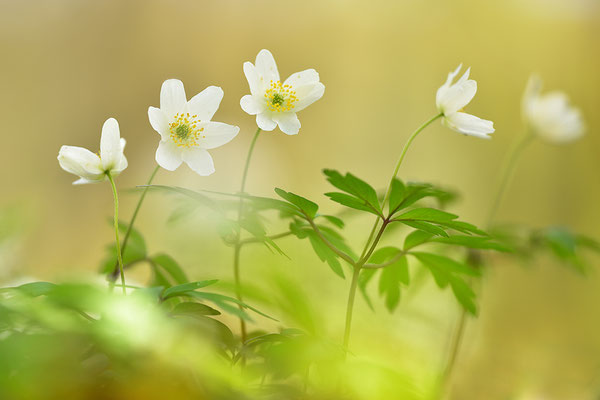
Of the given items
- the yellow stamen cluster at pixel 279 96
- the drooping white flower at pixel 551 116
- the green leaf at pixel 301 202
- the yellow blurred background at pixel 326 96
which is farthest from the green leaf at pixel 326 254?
the yellow blurred background at pixel 326 96

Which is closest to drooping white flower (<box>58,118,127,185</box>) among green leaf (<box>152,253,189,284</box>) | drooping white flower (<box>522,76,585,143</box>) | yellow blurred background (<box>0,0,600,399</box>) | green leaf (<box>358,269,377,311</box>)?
green leaf (<box>152,253,189,284</box>)

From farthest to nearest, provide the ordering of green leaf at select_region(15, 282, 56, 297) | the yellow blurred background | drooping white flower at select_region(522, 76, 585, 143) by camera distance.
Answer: the yellow blurred background < drooping white flower at select_region(522, 76, 585, 143) < green leaf at select_region(15, 282, 56, 297)

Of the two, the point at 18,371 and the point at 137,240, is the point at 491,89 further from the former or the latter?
the point at 18,371

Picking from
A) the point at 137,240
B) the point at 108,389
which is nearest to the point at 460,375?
the point at 137,240

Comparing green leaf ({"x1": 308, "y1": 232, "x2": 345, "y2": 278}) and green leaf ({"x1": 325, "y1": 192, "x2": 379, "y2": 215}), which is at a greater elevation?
green leaf ({"x1": 325, "y1": 192, "x2": 379, "y2": 215})

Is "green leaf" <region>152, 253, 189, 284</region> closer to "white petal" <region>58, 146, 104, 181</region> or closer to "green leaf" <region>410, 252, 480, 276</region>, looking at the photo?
"white petal" <region>58, 146, 104, 181</region>

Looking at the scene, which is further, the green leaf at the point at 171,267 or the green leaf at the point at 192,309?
the green leaf at the point at 171,267

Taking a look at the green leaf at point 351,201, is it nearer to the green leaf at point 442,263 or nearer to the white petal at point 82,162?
the green leaf at point 442,263

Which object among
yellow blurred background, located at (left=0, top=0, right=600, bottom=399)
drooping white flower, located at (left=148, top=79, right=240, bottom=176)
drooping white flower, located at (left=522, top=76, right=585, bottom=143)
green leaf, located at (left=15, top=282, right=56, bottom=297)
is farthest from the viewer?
yellow blurred background, located at (left=0, top=0, right=600, bottom=399)
